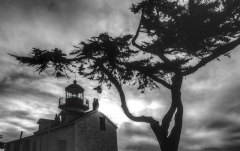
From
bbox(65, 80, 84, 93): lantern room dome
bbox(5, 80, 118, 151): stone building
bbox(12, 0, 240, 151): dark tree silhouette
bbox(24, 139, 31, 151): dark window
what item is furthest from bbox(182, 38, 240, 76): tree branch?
bbox(24, 139, 31, 151): dark window

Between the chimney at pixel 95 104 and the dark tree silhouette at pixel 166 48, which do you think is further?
the chimney at pixel 95 104

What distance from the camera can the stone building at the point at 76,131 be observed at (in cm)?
2661

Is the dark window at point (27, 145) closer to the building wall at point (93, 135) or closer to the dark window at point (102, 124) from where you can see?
the building wall at point (93, 135)

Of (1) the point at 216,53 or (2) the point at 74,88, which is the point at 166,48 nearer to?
(1) the point at 216,53

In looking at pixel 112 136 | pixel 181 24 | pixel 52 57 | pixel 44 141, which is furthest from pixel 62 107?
pixel 181 24

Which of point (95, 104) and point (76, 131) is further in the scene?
point (95, 104)

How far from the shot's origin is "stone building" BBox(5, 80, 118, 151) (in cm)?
2661

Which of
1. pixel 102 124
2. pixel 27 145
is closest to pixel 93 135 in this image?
pixel 102 124

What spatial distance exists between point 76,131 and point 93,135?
2.70 m

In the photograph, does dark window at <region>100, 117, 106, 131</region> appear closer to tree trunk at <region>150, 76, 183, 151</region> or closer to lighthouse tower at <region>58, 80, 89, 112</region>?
lighthouse tower at <region>58, 80, 89, 112</region>

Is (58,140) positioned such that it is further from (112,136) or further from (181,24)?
(181,24)

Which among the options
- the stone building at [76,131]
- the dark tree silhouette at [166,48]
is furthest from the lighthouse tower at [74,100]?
the dark tree silhouette at [166,48]

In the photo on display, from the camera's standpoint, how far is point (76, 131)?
27.0 meters

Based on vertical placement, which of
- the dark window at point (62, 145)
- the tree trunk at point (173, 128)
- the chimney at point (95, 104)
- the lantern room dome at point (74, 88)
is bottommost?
the tree trunk at point (173, 128)
